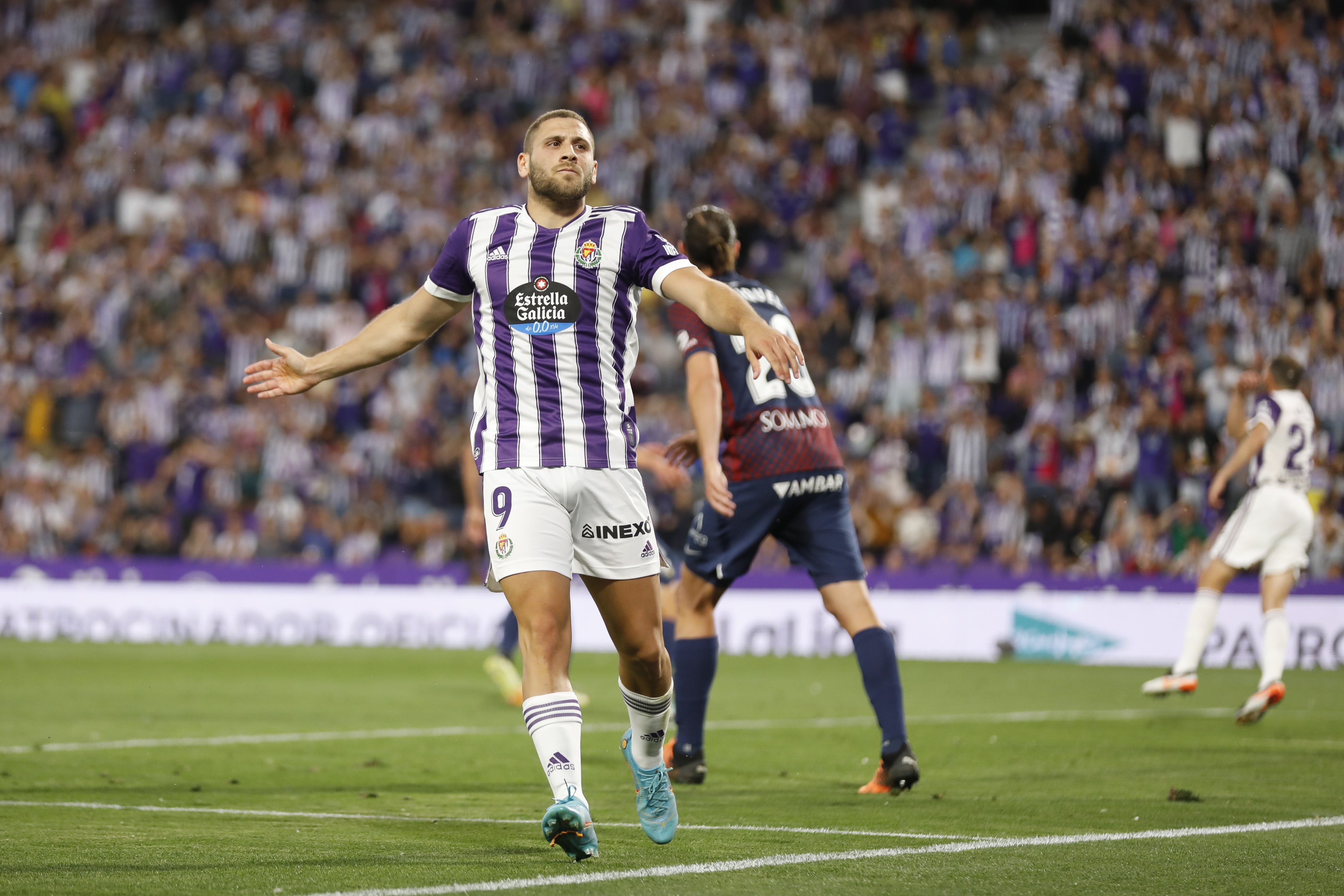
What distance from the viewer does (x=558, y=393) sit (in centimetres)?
556

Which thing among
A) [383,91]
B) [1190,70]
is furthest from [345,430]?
[1190,70]

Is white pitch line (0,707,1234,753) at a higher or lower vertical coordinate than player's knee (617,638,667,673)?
lower

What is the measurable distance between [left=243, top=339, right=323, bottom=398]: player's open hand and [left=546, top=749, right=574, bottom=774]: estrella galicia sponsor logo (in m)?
1.51

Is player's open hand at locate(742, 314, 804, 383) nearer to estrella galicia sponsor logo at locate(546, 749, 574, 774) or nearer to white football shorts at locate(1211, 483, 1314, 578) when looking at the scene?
estrella galicia sponsor logo at locate(546, 749, 574, 774)

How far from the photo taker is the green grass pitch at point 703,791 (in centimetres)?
511

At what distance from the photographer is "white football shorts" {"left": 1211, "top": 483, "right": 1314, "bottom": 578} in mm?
11477

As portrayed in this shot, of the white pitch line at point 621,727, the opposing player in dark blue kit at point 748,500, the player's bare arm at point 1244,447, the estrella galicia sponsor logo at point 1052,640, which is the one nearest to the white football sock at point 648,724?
the opposing player in dark blue kit at point 748,500

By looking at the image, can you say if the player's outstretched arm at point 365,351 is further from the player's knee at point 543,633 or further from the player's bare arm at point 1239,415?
the player's bare arm at point 1239,415

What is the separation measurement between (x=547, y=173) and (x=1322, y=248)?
52.0 feet

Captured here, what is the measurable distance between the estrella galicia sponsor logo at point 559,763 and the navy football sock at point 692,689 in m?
2.51

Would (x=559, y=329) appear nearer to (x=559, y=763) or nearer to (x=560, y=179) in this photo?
(x=560, y=179)

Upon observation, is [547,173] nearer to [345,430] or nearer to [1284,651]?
[1284,651]

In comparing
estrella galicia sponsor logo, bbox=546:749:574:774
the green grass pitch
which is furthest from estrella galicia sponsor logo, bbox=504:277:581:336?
the green grass pitch

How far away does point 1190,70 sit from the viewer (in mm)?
21703
